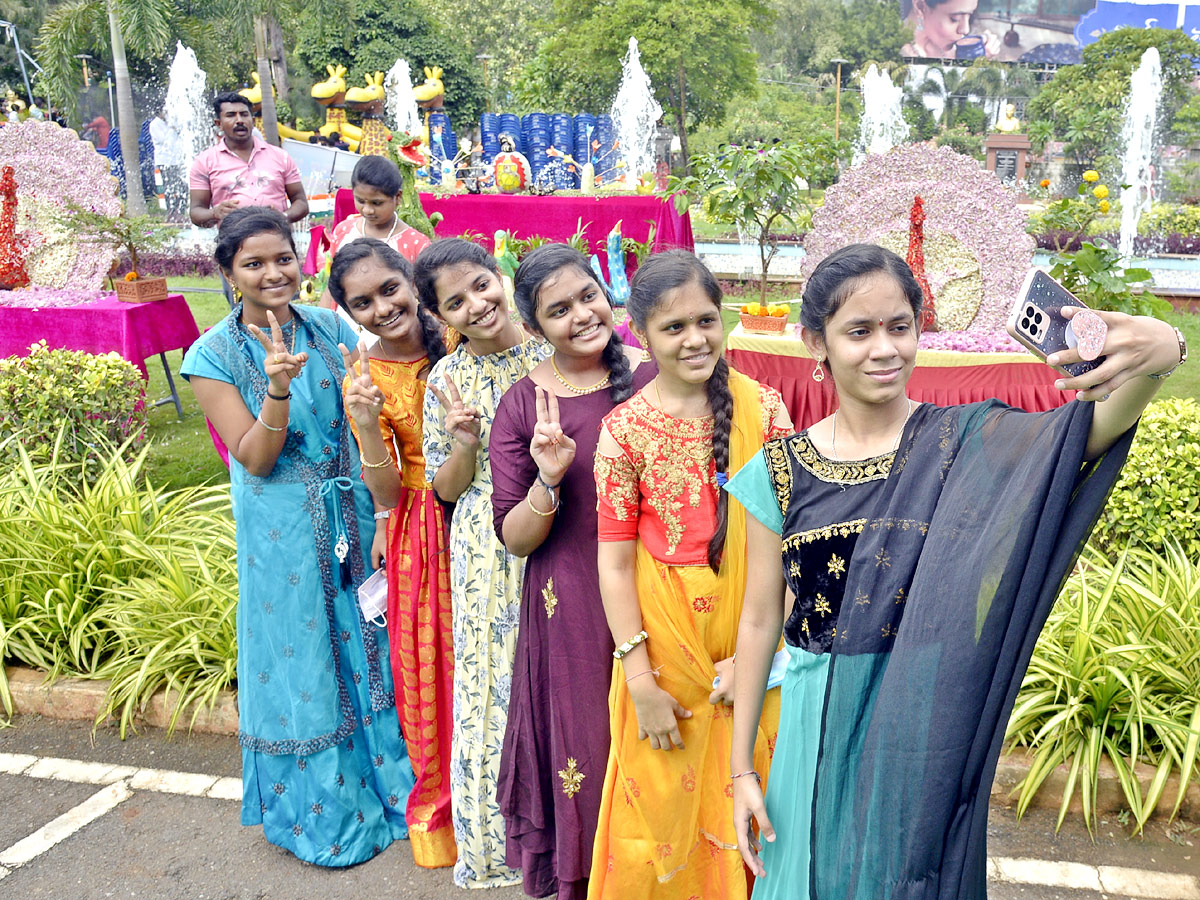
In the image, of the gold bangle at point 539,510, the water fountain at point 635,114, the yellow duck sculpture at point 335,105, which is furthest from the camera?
the yellow duck sculpture at point 335,105

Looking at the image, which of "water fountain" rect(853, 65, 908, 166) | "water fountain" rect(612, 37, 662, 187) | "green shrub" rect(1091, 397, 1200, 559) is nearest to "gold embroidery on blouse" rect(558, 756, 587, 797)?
"green shrub" rect(1091, 397, 1200, 559)

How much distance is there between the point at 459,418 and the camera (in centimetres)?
228

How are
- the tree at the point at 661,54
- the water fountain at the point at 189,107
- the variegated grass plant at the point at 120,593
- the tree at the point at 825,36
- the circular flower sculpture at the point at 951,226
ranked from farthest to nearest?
the tree at the point at 825,36, the water fountain at the point at 189,107, the tree at the point at 661,54, the circular flower sculpture at the point at 951,226, the variegated grass plant at the point at 120,593

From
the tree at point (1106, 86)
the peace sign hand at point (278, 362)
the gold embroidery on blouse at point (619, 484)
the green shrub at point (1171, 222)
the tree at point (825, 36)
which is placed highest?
the tree at point (825, 36)

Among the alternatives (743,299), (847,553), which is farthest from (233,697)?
(743,299)

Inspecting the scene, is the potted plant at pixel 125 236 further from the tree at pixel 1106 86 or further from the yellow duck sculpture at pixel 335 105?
the tree at pixel 1106 86

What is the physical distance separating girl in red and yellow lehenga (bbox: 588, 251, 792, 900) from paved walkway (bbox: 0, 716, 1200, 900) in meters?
0.83

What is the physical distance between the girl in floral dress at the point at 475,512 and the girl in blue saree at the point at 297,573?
1.31 ft

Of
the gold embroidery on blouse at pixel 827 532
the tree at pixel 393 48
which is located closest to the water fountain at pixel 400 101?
the tree at pixel 393 48

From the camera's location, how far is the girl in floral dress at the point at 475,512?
239 centimetres

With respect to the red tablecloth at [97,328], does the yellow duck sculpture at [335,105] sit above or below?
above

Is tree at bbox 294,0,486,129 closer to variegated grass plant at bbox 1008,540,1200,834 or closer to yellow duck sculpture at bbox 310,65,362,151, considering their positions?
yellow duck sculpture at bbox 310,65,362,151

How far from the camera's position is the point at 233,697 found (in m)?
3.48

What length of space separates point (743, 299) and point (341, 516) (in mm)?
9385
